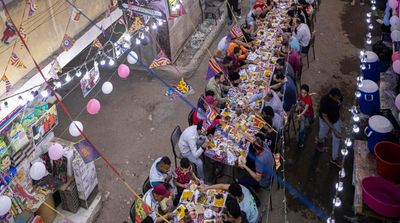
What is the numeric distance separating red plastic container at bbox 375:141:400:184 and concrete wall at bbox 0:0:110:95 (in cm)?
792

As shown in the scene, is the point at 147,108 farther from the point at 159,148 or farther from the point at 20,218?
the point at 20,218

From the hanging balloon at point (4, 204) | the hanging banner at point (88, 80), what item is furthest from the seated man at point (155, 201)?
the hanging banner at point (88, 80)

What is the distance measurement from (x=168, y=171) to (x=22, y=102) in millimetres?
3437

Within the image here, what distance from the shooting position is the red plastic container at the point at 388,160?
798 cm

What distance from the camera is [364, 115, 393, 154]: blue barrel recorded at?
8695 mm

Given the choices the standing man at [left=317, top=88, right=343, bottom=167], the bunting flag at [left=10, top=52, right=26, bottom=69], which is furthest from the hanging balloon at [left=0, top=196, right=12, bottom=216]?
the standing man at [left=317, top=88, right=343, bottom=167]

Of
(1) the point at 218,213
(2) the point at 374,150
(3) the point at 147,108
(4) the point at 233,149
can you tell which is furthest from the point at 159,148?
(2) the point at 374,150

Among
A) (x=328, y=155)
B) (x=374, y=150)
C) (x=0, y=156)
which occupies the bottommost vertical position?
(x=328, y=155)

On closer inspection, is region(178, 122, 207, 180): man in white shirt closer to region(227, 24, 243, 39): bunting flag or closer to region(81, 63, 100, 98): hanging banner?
region(81, 63, 100, 98): hanging banner

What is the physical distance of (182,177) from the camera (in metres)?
8.16

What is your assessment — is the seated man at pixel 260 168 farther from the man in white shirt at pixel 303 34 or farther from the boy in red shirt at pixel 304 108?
the man in white shirt at pixel 303 34

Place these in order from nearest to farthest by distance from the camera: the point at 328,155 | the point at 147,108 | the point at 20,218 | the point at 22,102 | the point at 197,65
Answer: the point at 20,218
the point at 22,102
the point at 328,155
the point at 147,108
the point at 197,65

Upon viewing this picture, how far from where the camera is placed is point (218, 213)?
24.7ft

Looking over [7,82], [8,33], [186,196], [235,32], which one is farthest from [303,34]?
[7,82]
